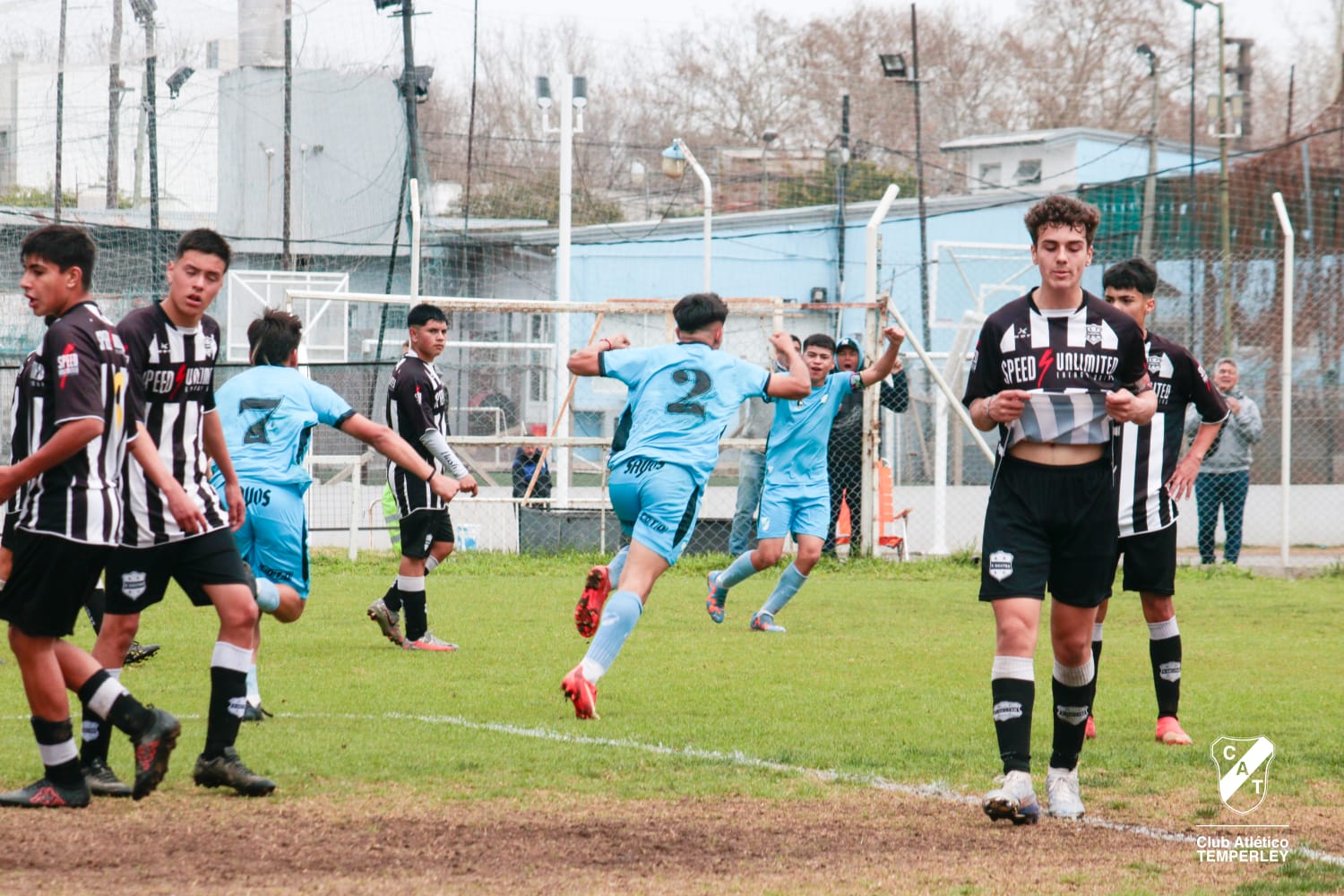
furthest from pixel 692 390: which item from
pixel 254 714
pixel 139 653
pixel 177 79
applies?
pixel 177 79

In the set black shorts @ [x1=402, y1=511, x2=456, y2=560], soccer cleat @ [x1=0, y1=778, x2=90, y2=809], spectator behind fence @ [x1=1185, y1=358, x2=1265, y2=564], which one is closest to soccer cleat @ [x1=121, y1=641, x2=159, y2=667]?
black shorts @ [x1=402, y1=511, x2=456, y2=560]

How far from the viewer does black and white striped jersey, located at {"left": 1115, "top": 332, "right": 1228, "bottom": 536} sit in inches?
269

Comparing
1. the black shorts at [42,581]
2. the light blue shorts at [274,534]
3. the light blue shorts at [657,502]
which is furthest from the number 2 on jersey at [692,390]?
the black shorts at [42,581]

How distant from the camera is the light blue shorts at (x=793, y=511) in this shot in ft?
36.8

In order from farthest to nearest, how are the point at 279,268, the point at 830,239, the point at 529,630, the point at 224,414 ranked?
the point at 830,239
the point at 279,268
the point at 529,630
the point at 224,414

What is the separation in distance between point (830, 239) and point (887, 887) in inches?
1385

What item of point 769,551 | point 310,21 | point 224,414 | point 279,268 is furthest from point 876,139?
point 224,414

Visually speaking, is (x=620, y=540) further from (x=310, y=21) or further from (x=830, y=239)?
(x=830, y=239)

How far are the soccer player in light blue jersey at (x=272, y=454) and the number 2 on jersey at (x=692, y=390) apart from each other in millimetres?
1263

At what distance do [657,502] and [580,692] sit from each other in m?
1.05

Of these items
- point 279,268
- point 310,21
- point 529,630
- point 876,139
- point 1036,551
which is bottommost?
point 529,630

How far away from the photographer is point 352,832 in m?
4.76

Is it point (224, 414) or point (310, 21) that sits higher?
point (310, 21)

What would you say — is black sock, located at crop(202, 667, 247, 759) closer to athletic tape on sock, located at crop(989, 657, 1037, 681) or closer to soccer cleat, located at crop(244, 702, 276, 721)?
soccer cleat, located at crop(244, 702, 276, 721)
